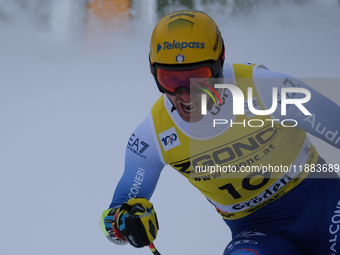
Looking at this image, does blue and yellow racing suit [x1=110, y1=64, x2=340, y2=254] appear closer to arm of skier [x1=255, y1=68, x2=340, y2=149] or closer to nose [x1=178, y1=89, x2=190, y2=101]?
arm of skier [x1=255, y1=68, x2=340, y2=149]

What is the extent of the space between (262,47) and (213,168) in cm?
269

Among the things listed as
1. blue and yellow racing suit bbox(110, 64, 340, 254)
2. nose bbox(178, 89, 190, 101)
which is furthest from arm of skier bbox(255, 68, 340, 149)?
nose bbox(178, 89, 190, 101)

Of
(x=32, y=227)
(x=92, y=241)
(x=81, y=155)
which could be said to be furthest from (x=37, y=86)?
(x=92, y=241)

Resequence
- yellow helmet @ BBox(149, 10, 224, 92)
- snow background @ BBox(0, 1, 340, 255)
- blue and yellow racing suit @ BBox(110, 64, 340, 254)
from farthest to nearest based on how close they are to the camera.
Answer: snow background @ BBox(0, 1, 340, 255)
blue and yellow racing suit @ BBox(110, 64, 340, 254)
yellow helmet @ BBox(149, 10, 224, 92)

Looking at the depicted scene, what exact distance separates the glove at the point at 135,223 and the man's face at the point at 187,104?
44cm

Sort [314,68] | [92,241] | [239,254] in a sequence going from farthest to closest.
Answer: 1. [314,68]
2. [92,241]
3. [239,254]

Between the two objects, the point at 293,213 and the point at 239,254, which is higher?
the point at 293,213

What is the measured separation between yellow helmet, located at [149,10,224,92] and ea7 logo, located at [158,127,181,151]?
321 mm

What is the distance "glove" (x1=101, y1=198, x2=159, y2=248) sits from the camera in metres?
1.78

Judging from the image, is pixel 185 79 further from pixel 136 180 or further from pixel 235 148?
pixel 136 180

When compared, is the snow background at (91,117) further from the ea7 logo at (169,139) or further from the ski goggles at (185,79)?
the ski goggles at (185,79)

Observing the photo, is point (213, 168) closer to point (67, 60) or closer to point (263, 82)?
point (263, 82)

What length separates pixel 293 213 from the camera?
6.40 feet

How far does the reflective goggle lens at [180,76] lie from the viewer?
5.58 feet
